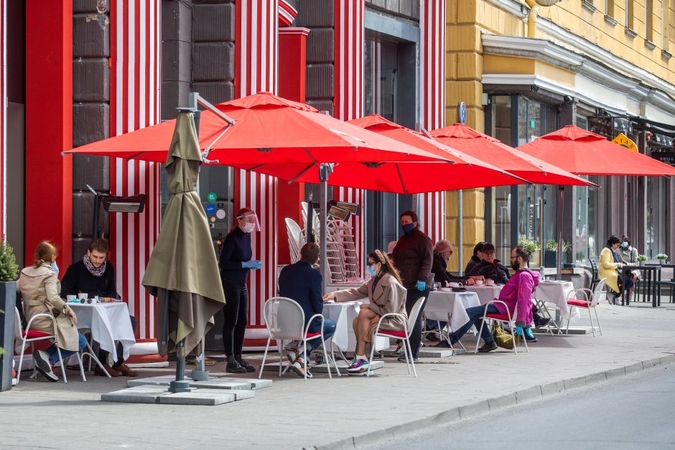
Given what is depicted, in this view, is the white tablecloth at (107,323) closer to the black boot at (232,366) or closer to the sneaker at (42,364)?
the sneaker at (42,364)

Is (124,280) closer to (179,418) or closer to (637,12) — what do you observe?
(179,418)

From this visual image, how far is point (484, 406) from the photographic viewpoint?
1277cm

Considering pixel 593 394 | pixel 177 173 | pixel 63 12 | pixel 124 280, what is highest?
pixel 63 12

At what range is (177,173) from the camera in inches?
500

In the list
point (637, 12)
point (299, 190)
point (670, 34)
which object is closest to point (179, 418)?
point (299, 190)

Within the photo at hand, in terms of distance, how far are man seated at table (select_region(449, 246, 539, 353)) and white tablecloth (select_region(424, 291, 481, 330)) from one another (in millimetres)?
151

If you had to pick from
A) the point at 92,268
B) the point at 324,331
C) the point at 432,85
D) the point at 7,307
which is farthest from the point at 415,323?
the point at 432,85

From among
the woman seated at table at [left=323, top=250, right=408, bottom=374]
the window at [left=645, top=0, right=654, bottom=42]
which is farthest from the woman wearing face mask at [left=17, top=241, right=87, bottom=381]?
the window at [left=645, top=0, right=654, bottom=42]

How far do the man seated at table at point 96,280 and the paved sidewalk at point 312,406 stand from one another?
0.34 meters

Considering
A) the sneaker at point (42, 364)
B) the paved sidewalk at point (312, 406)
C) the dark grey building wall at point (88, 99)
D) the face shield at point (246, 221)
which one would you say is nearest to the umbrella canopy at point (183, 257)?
the paved sidewalk at point (312, 406)

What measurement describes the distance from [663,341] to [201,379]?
→ 352 inches

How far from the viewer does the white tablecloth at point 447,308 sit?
59.2ft

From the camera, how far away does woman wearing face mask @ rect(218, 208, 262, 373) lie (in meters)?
15.6

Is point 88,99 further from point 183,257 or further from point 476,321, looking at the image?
point 476,321
